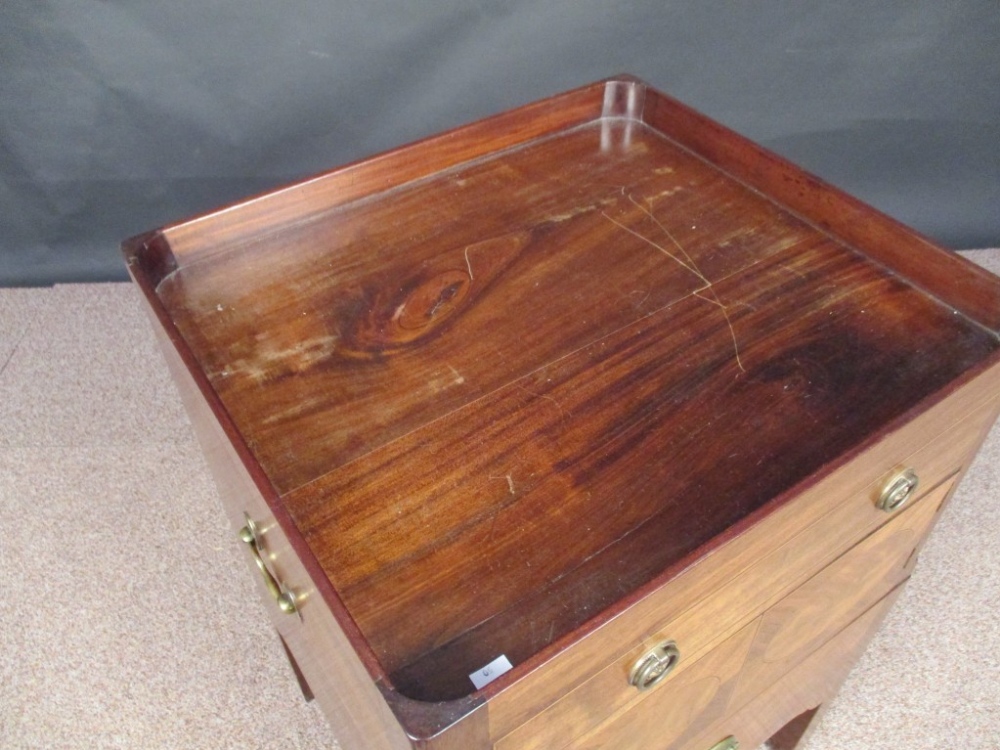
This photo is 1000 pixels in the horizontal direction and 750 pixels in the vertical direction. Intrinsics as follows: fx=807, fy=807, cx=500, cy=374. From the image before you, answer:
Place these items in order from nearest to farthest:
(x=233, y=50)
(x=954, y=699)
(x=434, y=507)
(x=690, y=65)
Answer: (x=434, y=507) < (x=954, y=699) < (x=233, y=50) < (x=690, y=65)

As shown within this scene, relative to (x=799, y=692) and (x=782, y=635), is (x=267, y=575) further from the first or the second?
(x=799, y=692)

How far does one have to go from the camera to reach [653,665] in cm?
52

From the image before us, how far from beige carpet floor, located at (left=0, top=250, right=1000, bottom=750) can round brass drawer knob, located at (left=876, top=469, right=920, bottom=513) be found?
0.49 meters

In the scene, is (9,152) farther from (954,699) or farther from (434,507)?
(954,699)

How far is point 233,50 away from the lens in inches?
53.2

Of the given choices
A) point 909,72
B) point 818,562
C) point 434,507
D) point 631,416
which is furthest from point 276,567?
point 909,72

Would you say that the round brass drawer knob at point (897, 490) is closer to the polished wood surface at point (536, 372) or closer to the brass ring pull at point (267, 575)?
the polished wood surface at point (536, 372)

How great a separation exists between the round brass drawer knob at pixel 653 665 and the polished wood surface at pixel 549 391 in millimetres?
15

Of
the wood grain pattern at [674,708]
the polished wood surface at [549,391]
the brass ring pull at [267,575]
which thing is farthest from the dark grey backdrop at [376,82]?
the wood grain pattern at [674,708]

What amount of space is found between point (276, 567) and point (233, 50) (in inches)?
40.6

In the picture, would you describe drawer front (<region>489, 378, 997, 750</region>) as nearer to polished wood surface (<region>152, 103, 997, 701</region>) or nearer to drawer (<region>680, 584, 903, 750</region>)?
polished wood surface (<region>152, 103, 997, 701</region>)

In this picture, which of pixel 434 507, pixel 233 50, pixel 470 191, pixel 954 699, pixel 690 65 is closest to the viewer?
pixel 434 507

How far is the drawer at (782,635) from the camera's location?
23.0 inches

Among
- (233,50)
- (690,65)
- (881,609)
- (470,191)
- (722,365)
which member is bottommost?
(881,609)
